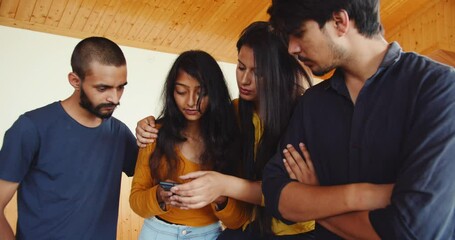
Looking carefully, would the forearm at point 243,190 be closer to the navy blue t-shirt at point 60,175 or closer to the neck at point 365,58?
the neck at point 365,58

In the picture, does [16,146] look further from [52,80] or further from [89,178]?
[52,80]

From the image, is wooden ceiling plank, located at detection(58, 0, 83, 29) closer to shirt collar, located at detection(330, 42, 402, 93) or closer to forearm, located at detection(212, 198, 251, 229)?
forearm, located at detection(212, 198, 251, 229)

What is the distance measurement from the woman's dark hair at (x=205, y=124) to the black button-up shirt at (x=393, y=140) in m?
0.41

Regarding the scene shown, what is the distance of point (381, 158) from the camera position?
106 cm

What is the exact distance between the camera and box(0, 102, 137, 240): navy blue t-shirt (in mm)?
1678

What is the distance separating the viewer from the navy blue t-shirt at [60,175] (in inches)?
66.1

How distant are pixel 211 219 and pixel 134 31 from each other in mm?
4505

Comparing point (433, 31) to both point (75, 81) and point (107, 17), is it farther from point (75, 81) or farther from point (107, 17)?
point (75, 81)

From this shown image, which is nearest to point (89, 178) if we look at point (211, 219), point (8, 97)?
point (211, 219)

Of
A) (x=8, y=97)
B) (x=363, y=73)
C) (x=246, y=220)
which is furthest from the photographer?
(x=8, y=97)

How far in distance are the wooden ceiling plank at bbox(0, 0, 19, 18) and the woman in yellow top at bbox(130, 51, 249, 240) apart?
4.08 metres

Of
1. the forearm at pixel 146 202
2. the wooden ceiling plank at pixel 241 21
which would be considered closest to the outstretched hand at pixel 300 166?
the forearm at pixel 146 202

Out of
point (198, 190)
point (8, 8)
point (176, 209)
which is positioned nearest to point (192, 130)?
point (176, 209)

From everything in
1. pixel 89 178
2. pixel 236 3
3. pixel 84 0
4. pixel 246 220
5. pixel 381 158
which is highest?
pixel 84 0
